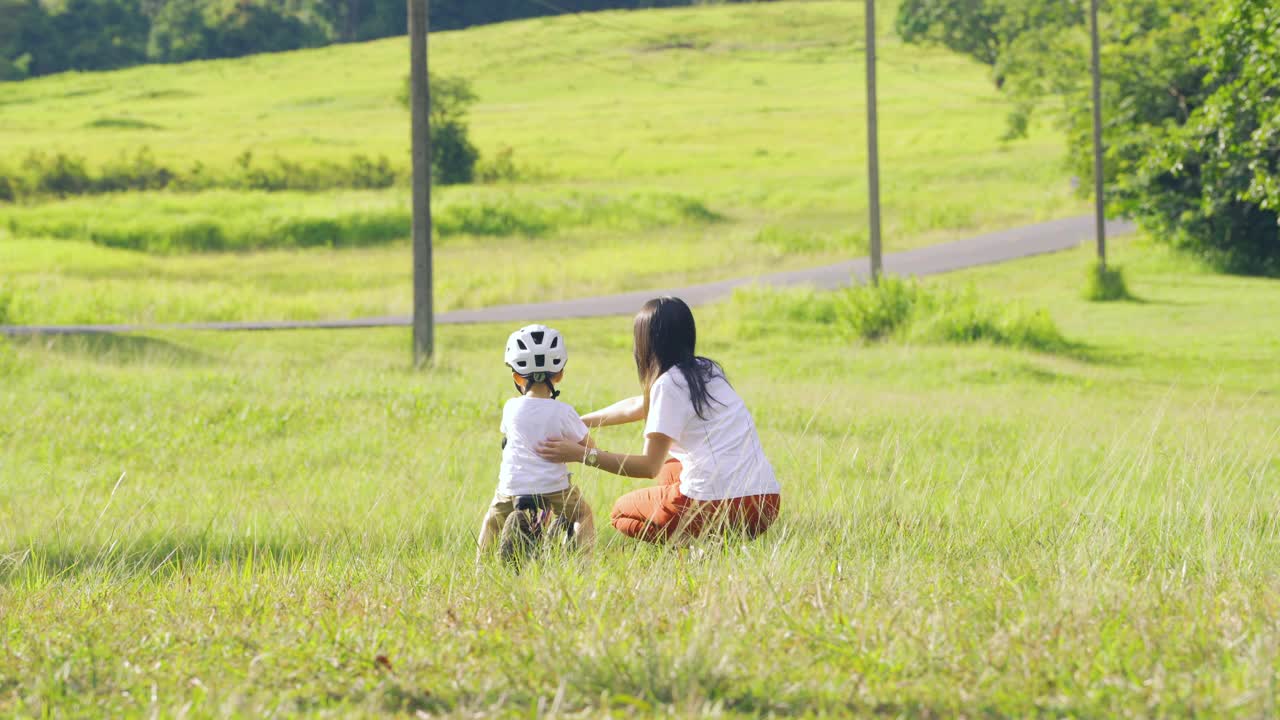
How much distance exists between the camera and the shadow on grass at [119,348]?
18133 millimetres

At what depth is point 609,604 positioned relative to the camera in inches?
160

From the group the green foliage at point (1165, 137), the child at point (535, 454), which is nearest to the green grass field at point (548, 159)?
the green foliage at point (1165, 137)

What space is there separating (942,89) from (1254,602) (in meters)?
86.1

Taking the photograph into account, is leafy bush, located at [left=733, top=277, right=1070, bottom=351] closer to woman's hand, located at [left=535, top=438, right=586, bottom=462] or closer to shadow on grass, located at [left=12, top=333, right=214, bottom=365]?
shadow on grass, located at [left=12, top=333, right=214, bottom=365]

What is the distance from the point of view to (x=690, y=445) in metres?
5.22

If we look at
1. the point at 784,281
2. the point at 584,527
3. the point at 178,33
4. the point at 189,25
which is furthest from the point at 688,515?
the point at 178,33

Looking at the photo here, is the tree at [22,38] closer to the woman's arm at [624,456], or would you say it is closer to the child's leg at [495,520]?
the child's leg at [495,520]

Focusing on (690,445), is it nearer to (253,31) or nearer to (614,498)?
(614,498)

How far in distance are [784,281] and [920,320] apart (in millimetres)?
11305

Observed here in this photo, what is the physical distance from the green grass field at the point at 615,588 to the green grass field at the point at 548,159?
60.0 feet

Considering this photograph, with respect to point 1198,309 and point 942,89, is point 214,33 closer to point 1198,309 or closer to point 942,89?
point 942,89

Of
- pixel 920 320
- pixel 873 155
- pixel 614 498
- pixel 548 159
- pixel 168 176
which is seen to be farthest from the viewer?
pixel 548 159

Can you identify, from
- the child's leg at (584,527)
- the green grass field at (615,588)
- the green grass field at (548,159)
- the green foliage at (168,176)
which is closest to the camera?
the green grass field at (615,588)

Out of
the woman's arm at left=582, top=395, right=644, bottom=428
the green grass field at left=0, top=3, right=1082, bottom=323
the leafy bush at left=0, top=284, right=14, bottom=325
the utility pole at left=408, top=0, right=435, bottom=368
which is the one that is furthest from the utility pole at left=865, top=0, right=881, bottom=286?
the woman's arm at left=582, top=395, right=644, bottom=428
